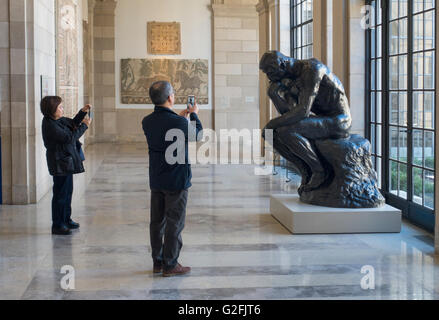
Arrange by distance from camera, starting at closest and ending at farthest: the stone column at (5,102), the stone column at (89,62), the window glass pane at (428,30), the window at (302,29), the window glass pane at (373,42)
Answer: the window glass pane at (428,30), the stone column at (5,102), the window glass pane at (373,42), the window at (302,29), the stone column at (89,62)

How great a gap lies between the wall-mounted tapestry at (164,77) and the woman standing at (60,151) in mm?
14467

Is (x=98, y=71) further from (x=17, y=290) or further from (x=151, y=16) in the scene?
(x=17, y=290)

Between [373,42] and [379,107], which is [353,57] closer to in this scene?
[373,42]

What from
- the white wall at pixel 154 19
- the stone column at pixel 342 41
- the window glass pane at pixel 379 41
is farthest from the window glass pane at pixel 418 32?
the white wall at pixel 154 19

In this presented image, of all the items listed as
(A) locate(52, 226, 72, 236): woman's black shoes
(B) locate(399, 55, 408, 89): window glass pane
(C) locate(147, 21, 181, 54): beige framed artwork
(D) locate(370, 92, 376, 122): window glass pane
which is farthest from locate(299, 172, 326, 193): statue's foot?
(C) locate(147, 21, 181, 54): beige framed artwork

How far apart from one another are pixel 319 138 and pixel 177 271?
118 inches

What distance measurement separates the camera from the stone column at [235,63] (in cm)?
2211

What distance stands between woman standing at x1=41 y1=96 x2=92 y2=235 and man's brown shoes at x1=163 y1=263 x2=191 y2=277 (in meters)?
2.24

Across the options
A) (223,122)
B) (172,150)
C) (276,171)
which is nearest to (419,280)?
(172,150)

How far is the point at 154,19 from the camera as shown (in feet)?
72.9

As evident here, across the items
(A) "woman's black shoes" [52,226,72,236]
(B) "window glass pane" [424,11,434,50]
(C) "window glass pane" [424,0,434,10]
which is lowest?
(A) "woman's black shoes" [52,226,72,236]

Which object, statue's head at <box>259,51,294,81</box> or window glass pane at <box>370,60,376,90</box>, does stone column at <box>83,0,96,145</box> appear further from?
statue's head at <box>259,51,294,81</box>

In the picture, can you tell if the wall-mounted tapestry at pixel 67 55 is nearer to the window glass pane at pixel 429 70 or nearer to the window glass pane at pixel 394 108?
the window glass pane at pixel 394 108

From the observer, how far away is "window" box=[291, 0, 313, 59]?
13.7 m
